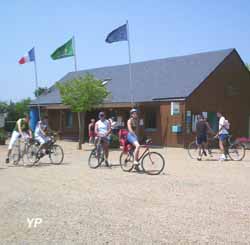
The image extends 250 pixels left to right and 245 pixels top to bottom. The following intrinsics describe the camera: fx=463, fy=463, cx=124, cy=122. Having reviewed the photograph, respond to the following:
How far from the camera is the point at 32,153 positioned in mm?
14727

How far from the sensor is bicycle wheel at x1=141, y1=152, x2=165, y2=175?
12367 millimetres

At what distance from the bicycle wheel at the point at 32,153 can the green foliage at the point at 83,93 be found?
9.21 meters

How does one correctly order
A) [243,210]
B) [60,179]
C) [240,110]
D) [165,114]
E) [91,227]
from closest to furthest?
[91,227] → [243,210] → [60,179] → [165,114] → [240,110]

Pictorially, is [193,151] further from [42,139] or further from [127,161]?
[42,139]

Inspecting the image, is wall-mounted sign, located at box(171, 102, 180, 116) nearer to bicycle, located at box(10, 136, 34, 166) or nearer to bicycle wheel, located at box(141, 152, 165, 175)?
bicycle, located at box(10, 136, 34, 166)

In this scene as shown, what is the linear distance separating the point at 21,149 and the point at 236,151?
7.68 meters

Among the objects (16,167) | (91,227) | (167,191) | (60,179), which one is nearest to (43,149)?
(16,167)

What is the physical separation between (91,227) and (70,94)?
18.3 m

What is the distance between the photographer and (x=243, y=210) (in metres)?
7.52

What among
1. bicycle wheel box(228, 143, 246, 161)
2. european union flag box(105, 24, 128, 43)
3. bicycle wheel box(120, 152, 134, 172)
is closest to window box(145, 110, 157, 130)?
european union flag box(105, 24, 128, 43)

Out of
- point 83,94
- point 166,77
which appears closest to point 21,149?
point 83,94

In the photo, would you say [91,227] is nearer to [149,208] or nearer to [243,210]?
[149,208]

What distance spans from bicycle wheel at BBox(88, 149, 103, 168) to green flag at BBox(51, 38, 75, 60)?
14822 mm

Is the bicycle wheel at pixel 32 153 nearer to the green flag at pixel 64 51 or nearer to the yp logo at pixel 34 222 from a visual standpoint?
the yp logo at pixel 34 222
